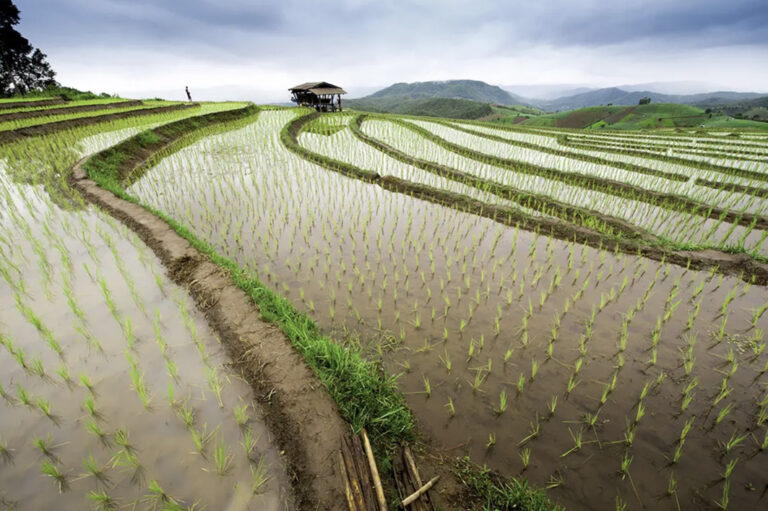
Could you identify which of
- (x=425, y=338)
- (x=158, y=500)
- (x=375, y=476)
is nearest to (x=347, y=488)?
(x=375, y=476)

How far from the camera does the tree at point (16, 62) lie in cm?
2145

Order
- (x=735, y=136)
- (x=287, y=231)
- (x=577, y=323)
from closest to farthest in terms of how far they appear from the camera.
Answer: (x=577, y=323) → (x=287, y=231) → (x=735, y=136)

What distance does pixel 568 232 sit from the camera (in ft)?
16.2

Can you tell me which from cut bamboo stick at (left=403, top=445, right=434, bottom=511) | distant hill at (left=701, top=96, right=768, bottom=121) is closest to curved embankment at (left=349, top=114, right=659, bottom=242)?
cut bamboo stick at (left=403, top=445, right=434, bottom=511)

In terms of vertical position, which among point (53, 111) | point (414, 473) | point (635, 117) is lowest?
point (414, 473)

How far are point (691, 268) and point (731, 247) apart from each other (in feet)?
2.88

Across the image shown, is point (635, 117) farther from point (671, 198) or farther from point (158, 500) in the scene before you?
point (158, 500)

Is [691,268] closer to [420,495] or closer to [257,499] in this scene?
[420,495]

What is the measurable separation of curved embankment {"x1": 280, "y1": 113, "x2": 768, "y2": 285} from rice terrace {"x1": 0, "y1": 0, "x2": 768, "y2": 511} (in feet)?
0.13

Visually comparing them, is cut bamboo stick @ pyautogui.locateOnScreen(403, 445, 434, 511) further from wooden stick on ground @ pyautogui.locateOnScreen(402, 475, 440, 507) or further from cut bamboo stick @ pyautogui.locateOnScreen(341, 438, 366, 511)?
cut bamboo stick @ pyautogui.locateOnScreen(341, 438, 366, 511)

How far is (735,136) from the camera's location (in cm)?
1544

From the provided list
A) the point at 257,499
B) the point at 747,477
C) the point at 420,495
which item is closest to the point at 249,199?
the point at 257,499

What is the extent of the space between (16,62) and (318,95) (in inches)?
934

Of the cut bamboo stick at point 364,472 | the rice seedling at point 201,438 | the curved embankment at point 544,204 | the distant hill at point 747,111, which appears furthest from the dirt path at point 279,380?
the distant hill at point 747,111
